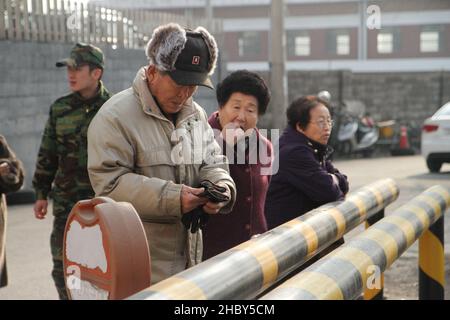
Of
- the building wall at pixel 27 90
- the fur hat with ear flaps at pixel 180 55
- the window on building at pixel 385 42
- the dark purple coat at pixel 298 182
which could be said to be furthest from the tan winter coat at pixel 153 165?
the window on building at pixel 385 42

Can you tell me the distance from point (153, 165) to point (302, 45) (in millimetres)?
46072

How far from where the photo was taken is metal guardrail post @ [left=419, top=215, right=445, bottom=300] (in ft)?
16.1

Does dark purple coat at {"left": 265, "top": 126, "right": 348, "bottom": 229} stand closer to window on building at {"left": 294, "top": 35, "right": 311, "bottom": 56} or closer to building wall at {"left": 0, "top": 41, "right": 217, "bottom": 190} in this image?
building wall at {"left": 0, "top": 41, "right": 217, "bottom": 190}

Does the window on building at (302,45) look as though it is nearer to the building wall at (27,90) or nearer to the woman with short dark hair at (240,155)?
the building wall at (27,90)

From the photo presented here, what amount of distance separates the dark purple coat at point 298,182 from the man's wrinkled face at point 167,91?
4.48 ft

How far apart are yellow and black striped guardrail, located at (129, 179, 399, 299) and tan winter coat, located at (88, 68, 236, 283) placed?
359 mm

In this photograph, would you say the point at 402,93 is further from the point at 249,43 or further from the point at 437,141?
the point at 249,43

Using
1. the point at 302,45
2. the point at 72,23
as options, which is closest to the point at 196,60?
the point at 72,23

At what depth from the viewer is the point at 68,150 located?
5.11m

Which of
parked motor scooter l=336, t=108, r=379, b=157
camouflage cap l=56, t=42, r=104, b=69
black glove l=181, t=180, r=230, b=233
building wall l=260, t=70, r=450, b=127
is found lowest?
parked motor scooter l=336, t=108, r=379, b=157

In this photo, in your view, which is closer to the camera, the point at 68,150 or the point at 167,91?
the point at 167,91

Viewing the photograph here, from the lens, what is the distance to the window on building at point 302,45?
48312mm

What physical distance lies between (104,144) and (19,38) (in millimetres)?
8699

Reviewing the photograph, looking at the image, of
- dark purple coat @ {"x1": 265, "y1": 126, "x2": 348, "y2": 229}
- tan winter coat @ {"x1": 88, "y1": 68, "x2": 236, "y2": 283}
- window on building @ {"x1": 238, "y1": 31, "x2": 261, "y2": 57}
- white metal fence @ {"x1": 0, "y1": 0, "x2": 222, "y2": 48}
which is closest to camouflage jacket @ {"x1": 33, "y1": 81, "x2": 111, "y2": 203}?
dark purple coat @ {"x1": 265, "y1": 126, "x2": 348, "y2": 229}
